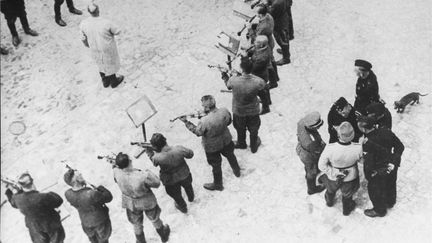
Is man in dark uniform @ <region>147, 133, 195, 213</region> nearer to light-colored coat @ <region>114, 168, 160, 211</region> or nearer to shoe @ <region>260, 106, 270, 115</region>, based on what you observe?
light-colored coat @ <region>114, 168, 160, 211</region>

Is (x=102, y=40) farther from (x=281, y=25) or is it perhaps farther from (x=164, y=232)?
(x=164, y=232)

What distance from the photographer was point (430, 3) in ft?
41.1

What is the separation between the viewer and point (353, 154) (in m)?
7.52

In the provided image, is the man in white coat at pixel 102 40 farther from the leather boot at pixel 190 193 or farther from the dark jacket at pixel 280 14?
the leather boot at pixel 190 193

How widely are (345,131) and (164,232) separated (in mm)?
3125

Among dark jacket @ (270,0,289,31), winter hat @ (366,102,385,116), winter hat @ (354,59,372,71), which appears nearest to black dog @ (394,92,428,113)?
winter hat @ (354,59,372,71)

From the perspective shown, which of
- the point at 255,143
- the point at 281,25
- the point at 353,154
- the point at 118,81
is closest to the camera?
the point at 353,154

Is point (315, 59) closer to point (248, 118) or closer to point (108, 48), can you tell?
point (248, 118)

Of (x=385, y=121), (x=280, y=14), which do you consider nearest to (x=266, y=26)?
(x=280, y=14)


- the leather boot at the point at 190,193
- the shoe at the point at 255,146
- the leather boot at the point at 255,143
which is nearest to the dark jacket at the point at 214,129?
the leather boot at the point at 190,193

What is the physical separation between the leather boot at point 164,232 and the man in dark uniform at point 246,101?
82.5 inches

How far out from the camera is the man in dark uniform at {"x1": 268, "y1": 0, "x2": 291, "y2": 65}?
10672 millimetres

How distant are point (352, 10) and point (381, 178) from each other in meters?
5.85

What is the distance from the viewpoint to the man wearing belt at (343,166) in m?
7.42
